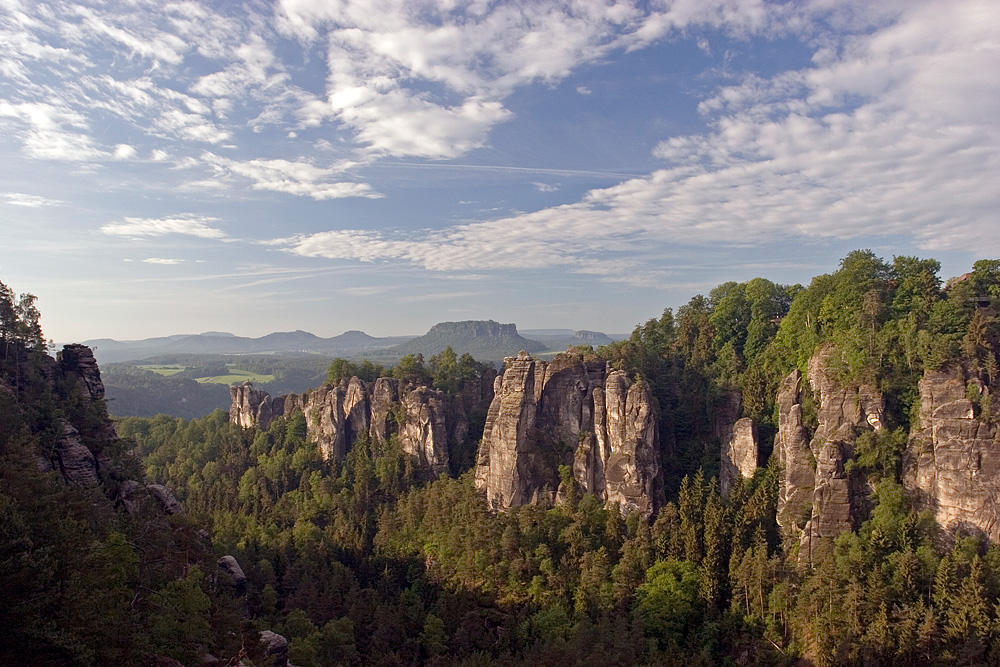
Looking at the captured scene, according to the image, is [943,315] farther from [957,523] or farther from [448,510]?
[448,510]

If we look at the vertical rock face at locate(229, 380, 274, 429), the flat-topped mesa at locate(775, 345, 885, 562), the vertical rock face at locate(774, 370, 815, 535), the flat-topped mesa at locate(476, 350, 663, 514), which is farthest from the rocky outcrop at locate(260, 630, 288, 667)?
the vertical rock face at locate(229, 380, 274, 429)

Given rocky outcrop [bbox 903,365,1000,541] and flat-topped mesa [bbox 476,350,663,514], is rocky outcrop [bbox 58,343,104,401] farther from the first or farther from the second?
rocky outcrop [bbox 903,365,1000,541]

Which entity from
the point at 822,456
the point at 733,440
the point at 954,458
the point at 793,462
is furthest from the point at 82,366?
the point at 954,458

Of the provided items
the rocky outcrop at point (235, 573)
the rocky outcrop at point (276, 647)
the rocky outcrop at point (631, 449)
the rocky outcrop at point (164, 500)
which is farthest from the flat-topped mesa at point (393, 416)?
the rocky outcrop at point (276, 647)

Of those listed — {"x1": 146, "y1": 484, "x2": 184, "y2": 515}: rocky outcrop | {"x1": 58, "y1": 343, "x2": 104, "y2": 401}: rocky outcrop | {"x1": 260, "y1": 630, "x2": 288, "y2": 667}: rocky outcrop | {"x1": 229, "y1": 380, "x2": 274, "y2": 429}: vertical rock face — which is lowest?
{"x1": 260, "y1": 630, "x2": 288, "y2": 667}: rocky outcrop

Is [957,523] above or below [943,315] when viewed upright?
below

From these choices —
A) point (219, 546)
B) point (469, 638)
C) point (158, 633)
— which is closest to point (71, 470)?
point (158, 633)

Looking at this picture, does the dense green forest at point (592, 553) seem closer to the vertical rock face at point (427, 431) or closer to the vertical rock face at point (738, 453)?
the vertical rock face at point (738, 453)
